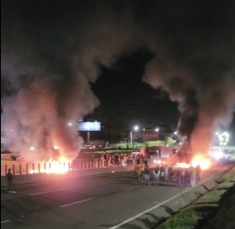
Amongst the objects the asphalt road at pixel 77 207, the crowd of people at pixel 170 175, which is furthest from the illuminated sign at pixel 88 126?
the asphalt road at pixel 77 207

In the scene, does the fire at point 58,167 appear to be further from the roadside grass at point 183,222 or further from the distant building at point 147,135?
the distant building at point 147,135

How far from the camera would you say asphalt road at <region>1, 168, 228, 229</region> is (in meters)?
11.0

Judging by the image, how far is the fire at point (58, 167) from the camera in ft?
85.5

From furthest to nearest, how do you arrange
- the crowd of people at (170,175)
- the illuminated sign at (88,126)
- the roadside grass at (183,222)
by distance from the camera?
the illuminated sign at (88,126), the crowd of people at (170,175), the roadside grass at (183,222)


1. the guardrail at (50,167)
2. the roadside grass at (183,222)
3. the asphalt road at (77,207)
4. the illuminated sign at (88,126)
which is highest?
the illuminated sign at (88,126)

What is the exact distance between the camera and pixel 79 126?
4181 cm

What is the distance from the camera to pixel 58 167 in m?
27.3

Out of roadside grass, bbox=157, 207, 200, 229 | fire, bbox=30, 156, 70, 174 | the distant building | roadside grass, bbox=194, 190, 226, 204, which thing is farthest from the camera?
the distant building

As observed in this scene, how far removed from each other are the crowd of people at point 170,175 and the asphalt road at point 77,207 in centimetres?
293

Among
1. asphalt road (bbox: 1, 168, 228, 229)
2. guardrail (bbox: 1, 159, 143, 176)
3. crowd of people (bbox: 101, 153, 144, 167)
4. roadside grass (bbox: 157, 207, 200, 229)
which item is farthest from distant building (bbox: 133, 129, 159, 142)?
roadside grass (bbox: 157, 207, 200, 229)

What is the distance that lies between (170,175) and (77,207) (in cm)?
1483

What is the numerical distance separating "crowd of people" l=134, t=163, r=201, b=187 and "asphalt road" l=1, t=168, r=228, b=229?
2.93 m

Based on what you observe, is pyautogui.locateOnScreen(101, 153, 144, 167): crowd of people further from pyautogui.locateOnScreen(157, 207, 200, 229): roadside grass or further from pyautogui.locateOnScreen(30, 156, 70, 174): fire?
pyautogui.locateOnScreen(157, 207, 200, 229): roadside grass

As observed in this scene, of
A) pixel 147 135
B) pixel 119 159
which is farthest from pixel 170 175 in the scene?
pixel 147 135
